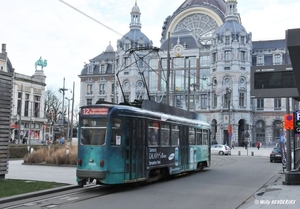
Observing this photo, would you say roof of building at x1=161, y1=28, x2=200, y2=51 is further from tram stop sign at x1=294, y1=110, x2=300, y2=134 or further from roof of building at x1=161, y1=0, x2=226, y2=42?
tram stop sign at x1=294, y1=110, x2=300, y2=134

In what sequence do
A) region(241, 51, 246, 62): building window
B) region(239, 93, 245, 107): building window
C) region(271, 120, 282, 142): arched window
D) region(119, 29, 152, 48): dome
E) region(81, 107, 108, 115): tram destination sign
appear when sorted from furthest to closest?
1. region(119, 29, 152, 48): dome
2. region(241, 51, 246, 62): building window
3. region(271, 120, 282, 142): arched window
4. region(239, 93, 245, 107): building window
5. region(81, 107, 108, 115): tram destination sign

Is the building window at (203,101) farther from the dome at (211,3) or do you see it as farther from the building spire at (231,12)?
the dome at (211,3)

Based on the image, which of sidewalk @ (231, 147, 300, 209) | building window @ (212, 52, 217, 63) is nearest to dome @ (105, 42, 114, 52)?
building window @ (212, 52, 217, 63)

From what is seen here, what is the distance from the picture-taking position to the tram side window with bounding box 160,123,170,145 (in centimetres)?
1845

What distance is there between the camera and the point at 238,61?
285 ft

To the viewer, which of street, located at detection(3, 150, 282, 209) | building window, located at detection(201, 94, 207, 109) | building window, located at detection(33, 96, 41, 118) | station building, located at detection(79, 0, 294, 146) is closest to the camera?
street, located at detection(3, 150, 282, 209)

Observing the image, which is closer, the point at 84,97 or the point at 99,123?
the point at 99,123

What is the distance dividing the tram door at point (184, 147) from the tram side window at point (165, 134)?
1.81 meters

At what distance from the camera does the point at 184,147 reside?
21203 millimetres

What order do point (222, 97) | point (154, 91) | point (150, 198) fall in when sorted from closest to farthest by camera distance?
point (150, 198), point (222, 97), point (154, 91)

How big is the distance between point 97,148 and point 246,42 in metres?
79.2

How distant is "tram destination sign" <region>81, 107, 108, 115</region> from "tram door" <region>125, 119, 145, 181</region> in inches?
40.8

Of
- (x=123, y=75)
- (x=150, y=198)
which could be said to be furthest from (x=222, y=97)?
(x=150, y=198)

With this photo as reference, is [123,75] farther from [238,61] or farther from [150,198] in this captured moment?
[150,198]
